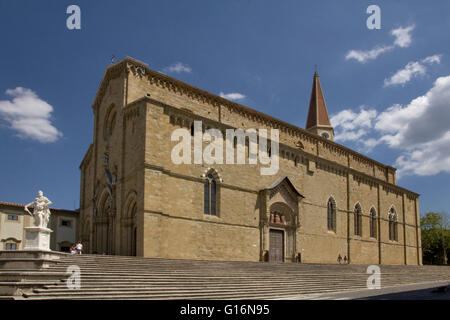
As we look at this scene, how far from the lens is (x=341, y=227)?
119 feet

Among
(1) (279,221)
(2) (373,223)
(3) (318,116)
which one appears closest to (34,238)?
(1) (279,221)

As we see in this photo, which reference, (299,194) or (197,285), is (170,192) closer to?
(197,285)

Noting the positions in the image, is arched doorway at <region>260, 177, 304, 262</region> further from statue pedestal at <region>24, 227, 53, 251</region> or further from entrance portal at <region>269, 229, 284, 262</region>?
statue pedestal at <region>24, 227, 53, 251</region>

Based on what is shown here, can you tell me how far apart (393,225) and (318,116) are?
1516 centimetres

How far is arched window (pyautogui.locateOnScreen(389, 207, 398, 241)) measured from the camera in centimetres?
4412

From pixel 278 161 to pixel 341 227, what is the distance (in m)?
9.93

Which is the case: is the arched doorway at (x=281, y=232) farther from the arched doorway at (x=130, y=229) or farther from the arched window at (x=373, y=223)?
the arched window at (x=373, y=223)

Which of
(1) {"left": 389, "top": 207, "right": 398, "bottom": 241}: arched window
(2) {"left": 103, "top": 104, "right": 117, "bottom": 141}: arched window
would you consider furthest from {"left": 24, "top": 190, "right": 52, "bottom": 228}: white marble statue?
(1) {"left": 389, "top": 207, "right": 398, "bottom": 241}: arched window

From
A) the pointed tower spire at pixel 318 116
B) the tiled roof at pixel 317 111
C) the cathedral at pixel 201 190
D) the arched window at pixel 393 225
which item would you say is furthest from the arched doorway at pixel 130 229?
the tiled roof at pixel 317 111

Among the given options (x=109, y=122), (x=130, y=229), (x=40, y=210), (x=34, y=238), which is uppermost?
(x=109, y=122)

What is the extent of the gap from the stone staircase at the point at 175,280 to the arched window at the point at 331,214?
9.42 meters

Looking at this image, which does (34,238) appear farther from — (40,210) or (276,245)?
(276,245)

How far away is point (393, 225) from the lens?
4459cm
